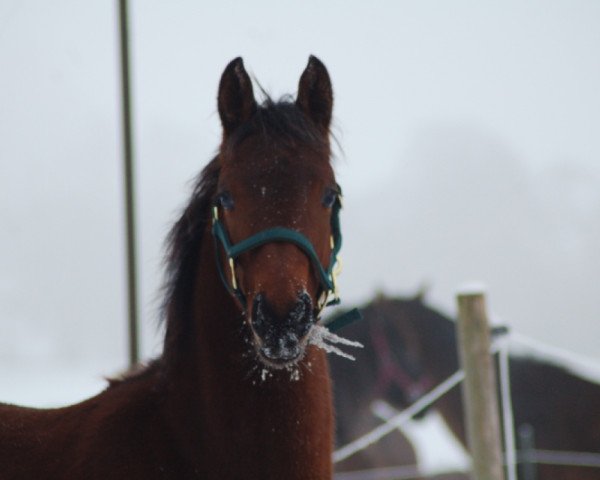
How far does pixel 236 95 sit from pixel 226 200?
0.39 m

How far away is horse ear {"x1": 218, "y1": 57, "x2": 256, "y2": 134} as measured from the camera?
2557mm

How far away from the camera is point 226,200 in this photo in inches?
94.8

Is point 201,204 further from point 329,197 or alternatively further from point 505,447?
point 505,447

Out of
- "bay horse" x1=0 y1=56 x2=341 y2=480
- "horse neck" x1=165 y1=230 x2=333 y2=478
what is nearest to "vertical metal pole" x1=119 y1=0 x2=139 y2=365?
"bay horse" x1=0 y1=56 x2=341 y2=480

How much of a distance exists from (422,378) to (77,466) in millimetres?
6151

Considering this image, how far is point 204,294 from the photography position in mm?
2523

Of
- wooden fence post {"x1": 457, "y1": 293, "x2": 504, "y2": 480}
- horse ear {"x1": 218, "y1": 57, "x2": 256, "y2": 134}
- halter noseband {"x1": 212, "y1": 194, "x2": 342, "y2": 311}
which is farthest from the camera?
wooden fence post {"x1": 457, "y1": 293, "x2": 504, "y2": 480}

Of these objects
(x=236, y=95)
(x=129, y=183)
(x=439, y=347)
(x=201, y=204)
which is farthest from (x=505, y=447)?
(x=236, y=95)

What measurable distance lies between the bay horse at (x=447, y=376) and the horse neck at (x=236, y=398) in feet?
15.3

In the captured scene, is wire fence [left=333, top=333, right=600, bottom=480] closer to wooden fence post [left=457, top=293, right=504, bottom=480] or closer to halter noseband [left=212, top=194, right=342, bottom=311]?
wooden fence post [left=457, top=293, right=504, bottom=480]

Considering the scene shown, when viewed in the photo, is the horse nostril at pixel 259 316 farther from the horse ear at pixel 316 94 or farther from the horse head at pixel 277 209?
the horse ear at pixel 316 94

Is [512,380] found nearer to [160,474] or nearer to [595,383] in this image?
[595,383]

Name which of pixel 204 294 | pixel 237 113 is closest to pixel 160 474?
pixel 204 294

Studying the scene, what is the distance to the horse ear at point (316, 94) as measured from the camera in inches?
102
